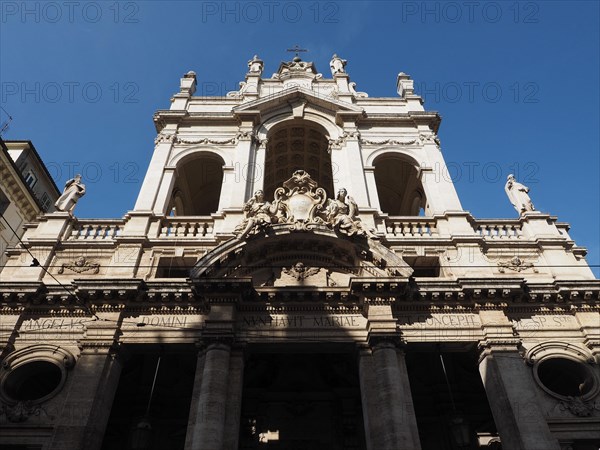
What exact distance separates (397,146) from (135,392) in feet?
48.2

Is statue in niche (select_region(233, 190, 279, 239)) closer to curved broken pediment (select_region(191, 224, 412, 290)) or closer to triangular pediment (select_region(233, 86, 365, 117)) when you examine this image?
curved broken pediment (select_region(191, 224, 412, 290))

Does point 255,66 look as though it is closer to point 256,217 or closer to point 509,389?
point 256,217

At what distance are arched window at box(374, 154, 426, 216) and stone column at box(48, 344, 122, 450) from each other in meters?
13.9

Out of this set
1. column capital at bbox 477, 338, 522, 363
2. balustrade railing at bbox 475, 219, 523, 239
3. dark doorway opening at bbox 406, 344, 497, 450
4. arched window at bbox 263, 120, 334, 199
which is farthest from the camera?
arched window at bbox 263, 120, 334, 199

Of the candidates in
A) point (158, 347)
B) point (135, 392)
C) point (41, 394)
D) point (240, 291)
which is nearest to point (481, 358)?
point (240, 291)

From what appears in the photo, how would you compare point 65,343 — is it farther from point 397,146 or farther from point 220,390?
point 397,146

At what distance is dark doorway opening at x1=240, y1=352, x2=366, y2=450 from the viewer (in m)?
16.1

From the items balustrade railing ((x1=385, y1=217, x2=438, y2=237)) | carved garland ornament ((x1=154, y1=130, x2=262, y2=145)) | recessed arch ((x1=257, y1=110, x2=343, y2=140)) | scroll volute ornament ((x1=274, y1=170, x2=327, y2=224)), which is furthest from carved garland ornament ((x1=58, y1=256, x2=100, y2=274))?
balustrade railing ((x1=385, y1=217, x2=438, y2=237))

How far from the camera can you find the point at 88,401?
42.0 feet

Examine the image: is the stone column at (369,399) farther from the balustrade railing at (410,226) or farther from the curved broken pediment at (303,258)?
the balustrade railing at (410,226)

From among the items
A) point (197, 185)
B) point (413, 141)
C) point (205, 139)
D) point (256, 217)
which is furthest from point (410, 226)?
point (197, 185)

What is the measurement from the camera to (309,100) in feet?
77.5

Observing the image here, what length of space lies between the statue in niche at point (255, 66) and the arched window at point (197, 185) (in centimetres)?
715

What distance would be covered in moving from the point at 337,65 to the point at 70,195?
55.7 ft
